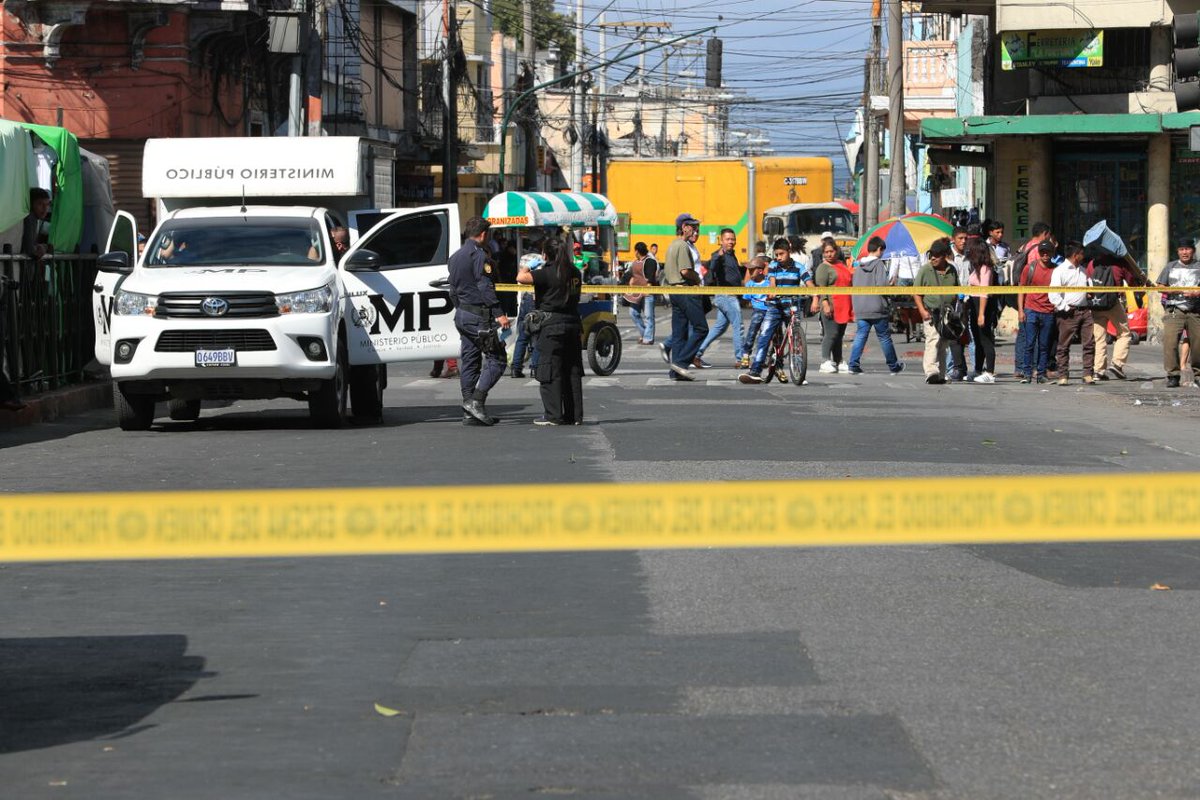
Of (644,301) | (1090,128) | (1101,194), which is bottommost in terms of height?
(644,301)

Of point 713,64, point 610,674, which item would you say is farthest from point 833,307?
point 713,64

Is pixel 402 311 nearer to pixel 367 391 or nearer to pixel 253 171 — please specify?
pixel 367 391

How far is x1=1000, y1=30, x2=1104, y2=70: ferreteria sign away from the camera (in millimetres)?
34250

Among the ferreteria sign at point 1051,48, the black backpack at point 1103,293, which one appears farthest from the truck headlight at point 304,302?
the ferreteria sign at point 1051,48

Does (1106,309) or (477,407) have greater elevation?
(1106,309)

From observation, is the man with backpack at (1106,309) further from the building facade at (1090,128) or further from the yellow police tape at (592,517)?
the yellow police tape at (592,517)

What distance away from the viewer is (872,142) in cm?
5266

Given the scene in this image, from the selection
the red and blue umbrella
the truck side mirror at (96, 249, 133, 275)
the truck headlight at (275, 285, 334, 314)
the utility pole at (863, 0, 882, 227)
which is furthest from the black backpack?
the utility pole at (863, 0, 882, 227)

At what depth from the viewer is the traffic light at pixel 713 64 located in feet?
187

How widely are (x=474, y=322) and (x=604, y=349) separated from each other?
7.60 m

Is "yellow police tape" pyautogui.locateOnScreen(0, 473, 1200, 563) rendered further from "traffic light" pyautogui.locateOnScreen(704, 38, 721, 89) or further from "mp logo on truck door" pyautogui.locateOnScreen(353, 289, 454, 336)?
"traffic light" pyautogui.locateOnScreen(704, 38, 721, 89)

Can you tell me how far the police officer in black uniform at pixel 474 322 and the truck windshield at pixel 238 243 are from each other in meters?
1.35

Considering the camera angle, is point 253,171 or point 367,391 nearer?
point 367,391

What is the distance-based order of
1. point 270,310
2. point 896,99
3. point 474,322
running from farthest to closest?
1. point 896,99
2. point 474,322
3. point 270,310
